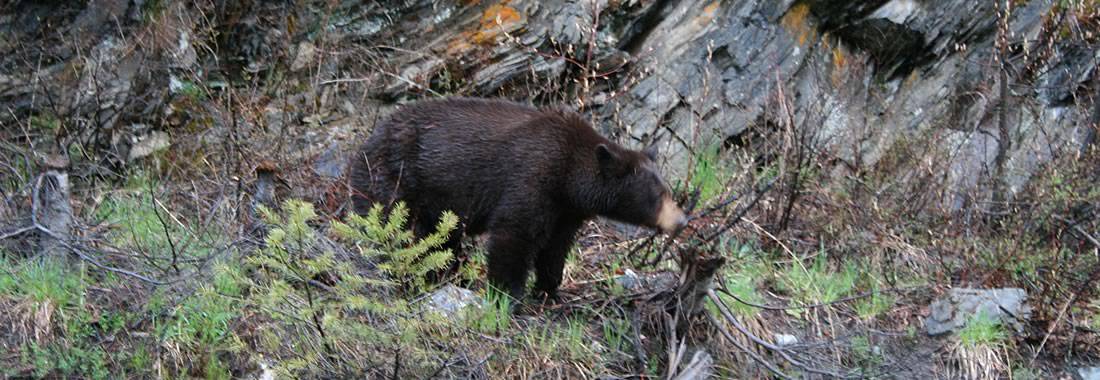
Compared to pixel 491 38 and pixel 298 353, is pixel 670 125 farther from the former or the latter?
pixel 298 353

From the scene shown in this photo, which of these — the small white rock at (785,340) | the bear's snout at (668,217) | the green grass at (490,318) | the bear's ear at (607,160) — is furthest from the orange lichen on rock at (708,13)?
the green grass at (490,318)

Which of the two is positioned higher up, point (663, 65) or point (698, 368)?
point (663, 65)

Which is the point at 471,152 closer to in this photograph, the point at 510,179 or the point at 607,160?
the point at 510,179

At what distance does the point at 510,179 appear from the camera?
21.0ft

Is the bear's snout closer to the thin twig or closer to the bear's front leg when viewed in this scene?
the bear's front leg

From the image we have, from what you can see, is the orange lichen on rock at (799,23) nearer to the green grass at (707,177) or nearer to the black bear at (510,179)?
the green grass at (707,177)

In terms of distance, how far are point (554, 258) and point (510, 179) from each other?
24.2 inches

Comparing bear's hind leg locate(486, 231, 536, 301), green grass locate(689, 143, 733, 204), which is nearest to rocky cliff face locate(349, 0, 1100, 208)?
green grass locate(689, 143, 733, 204)

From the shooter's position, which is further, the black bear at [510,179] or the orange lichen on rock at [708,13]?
the orange lichen on rock at [708,13]

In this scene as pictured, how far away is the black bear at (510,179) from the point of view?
633 centimetres

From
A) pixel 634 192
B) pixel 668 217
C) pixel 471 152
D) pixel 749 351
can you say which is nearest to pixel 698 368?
pixel 749 351

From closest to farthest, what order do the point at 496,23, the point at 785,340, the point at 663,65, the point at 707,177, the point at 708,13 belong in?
1. the point at 785,340
2. the point at 707,177
3. the point at 496,23
4. the point at 663,65
5. the point at 708,13

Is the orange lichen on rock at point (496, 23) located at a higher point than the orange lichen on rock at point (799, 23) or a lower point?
lower

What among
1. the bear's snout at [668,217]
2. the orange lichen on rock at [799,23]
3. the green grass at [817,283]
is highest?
the orange lichen on rock at [799,23]
